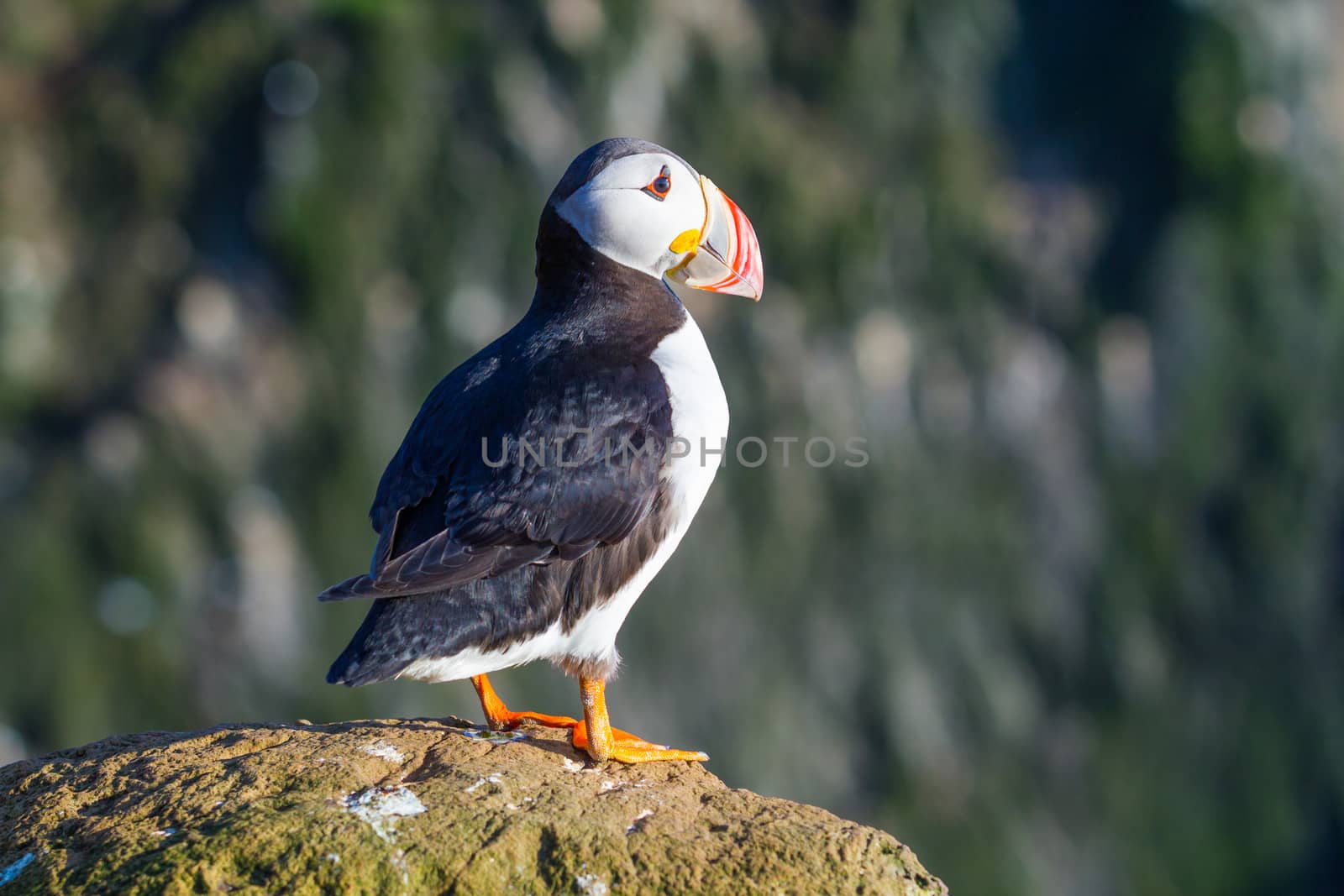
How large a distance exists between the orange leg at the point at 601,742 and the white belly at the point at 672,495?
0.16m

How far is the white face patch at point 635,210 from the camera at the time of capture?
5.34 metres

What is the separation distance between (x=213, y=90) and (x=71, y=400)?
4.34 metres

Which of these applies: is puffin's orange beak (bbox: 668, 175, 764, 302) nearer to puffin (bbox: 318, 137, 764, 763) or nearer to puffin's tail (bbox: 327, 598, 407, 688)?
puffin (bbox: 318, 137, 764, 763)

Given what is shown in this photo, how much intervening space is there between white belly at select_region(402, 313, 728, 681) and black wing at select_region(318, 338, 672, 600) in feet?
0.26

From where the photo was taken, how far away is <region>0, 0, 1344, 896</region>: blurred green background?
1584 cm

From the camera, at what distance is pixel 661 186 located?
538cm

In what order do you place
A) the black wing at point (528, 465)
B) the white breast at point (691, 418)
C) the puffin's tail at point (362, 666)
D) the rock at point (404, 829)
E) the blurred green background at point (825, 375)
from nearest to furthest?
the rock at point (404, 829) → the puffin's tail at point (362, 666) → the black wing at point (528, 465) → the white breast at point (691, 418) → the blurred green background at point (825, 375)

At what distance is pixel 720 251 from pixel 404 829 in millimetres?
2714

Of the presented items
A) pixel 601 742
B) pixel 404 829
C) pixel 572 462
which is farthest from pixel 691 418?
pixel 404 829

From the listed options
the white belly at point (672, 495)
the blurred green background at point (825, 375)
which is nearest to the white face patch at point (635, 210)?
the white belly at point (672, 495)

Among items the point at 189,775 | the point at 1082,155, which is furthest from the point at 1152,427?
the point at 189,775

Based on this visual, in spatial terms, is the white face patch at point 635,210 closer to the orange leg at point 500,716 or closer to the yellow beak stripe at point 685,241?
the yellow beak stripe at point 685,241

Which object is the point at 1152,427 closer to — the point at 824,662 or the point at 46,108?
the point at 824,662

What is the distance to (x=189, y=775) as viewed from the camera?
4.41 m
